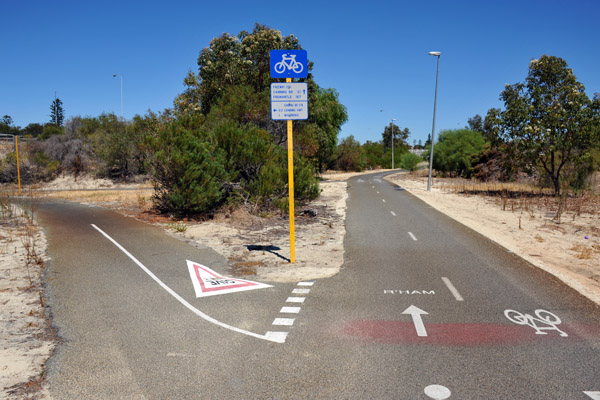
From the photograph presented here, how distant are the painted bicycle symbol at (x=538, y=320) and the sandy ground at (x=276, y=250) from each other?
1.50 m

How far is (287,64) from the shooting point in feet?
28.9

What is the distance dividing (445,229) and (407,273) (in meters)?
6.44

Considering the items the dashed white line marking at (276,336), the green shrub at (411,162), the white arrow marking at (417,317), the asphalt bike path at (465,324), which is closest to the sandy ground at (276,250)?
the asphalt bike path at (465,324)

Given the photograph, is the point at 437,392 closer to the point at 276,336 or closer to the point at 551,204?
the point at 276,336

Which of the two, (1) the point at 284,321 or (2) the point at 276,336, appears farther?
(1) the point at 284,321

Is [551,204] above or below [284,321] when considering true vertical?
above

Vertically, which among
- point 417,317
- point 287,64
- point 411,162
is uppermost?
point 287,64

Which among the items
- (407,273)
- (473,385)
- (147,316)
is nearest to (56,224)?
(147,316)

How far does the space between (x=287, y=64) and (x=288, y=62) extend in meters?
0.05

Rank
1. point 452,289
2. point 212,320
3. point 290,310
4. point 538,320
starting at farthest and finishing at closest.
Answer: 1. point 452,289
2. point 290,310
3. point 212,320
4. point 538,320

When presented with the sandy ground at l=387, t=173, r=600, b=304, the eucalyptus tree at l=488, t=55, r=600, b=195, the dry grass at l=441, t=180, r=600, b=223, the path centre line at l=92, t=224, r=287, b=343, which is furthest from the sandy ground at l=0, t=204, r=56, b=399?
the eucalyptus tree at l=488, t=55, r=600, b=195

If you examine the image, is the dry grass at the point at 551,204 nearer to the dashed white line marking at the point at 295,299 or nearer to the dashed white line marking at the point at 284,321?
the dashed white line marking at the point at 295,299

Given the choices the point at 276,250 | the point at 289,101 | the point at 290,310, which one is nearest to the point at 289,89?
the point at 289,101

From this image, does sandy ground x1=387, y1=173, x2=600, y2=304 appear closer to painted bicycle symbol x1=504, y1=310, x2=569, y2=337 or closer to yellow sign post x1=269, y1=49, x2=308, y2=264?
painted bicycle symbol x1=504, y1=310, x2=569, y2=337
